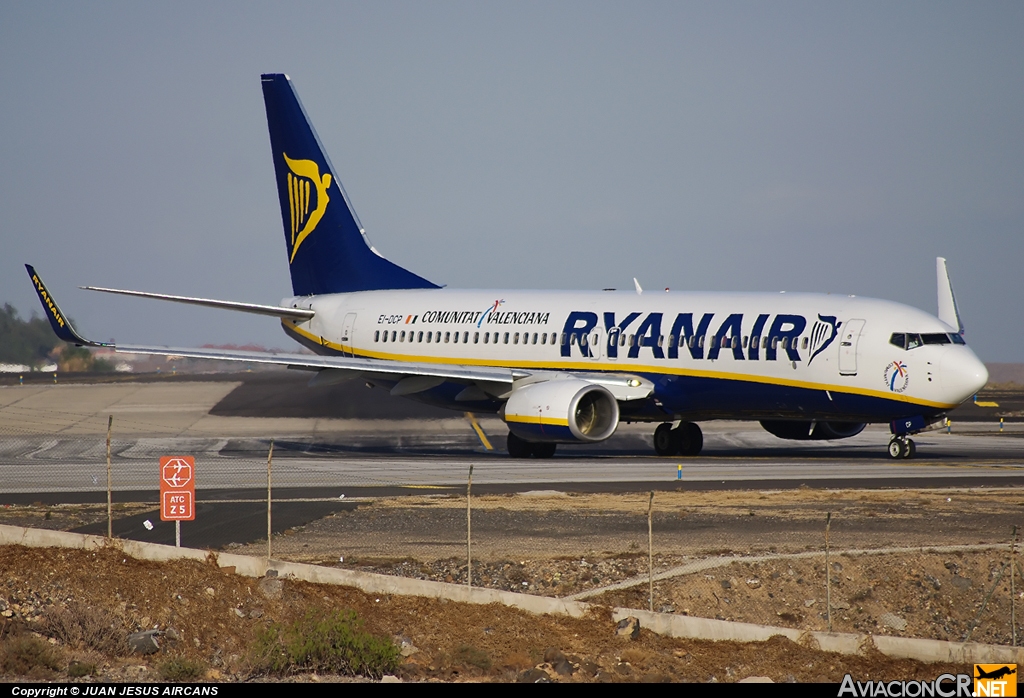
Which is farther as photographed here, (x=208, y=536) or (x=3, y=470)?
(x=3, y=470)

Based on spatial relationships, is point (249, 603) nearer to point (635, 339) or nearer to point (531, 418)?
point (531, 418)

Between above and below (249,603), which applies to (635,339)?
above

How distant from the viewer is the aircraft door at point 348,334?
1464 inches

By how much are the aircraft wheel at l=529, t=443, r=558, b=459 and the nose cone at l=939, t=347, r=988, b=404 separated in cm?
1028

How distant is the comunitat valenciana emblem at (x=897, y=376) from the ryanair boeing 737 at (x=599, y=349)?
3 cm

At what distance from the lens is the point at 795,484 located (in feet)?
82.4

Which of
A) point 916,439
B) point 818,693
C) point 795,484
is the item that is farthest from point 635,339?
point 818,693

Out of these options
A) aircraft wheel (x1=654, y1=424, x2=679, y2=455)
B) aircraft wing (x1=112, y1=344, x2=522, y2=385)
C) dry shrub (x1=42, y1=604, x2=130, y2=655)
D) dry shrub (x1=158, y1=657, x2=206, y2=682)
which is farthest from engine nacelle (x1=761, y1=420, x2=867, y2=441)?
dry shrub (x1=158, y1=657, x2=206, y2=682)

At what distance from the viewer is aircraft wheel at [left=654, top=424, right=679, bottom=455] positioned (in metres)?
33.0

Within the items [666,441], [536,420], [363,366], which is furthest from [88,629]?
[666,441]

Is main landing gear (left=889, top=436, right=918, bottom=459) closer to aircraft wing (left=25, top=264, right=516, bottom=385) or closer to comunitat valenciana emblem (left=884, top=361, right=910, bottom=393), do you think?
comunitat valenciana emblem (left=884, top=361, right=910, bottom=393)

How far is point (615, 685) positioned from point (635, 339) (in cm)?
1992

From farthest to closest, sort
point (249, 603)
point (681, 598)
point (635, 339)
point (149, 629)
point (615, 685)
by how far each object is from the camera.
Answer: point (635, 339) < point (681, 598) < point (249, 603) < point (149, 629) < point (615, 685)

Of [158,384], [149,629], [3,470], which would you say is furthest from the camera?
[158,384]
